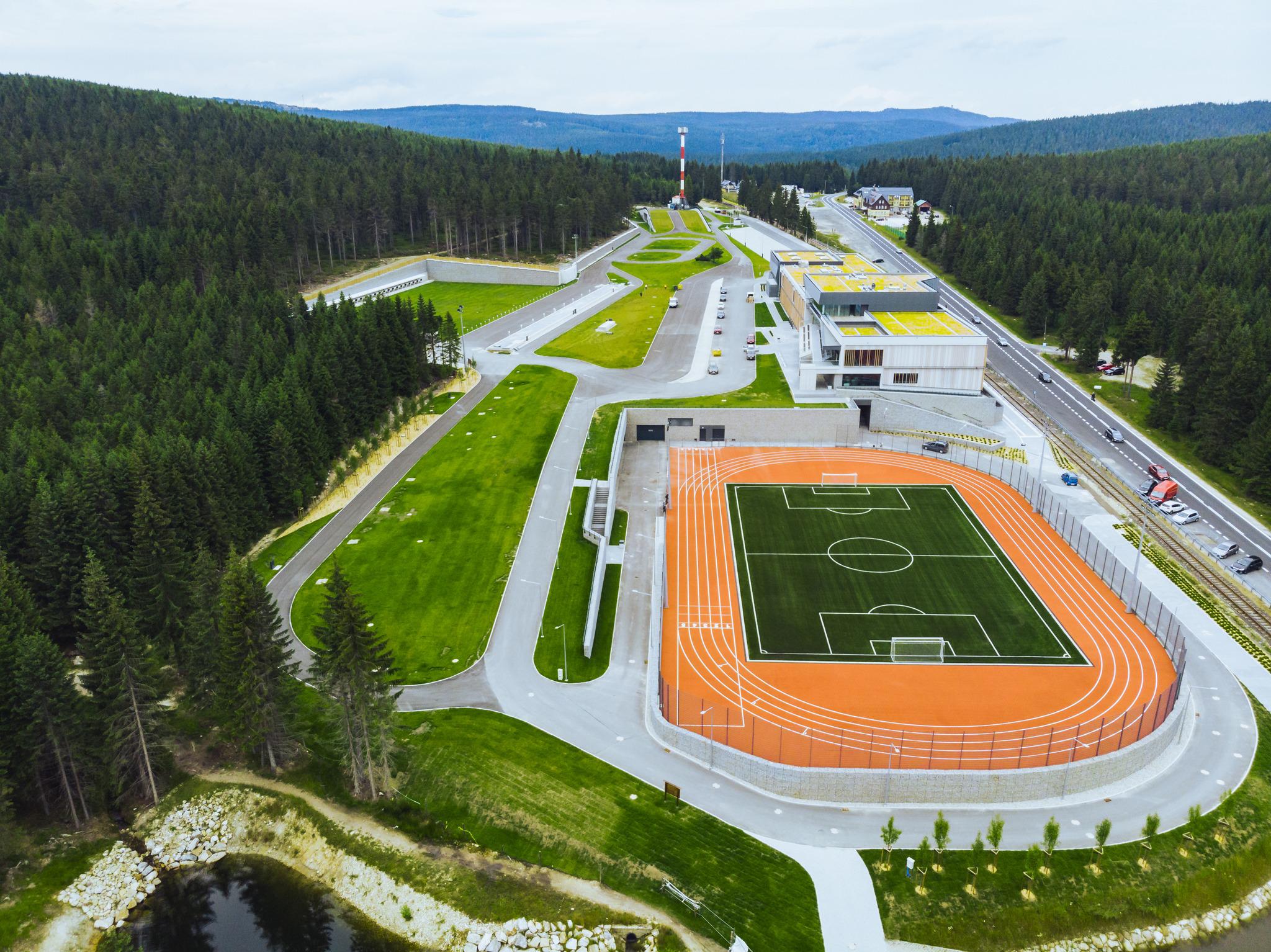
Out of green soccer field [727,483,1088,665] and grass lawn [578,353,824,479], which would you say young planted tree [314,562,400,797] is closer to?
green soccer field [727,483,1088,665]

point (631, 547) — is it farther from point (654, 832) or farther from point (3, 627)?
point (3, 627)

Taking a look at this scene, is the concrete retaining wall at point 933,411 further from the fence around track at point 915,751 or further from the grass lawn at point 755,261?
the grass lawn at point 755,261

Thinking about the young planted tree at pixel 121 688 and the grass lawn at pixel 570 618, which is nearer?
the young planted tree at pixel 121 688

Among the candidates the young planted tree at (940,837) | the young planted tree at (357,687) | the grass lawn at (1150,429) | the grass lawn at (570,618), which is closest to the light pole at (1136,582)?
the grass lawn at (1150,429)

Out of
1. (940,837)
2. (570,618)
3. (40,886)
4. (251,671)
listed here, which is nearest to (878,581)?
(570,618)

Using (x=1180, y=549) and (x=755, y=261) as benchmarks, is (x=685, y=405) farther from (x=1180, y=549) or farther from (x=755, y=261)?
(x=755, y=261)

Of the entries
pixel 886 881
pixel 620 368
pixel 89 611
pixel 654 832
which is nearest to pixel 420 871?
pixel 654 832
